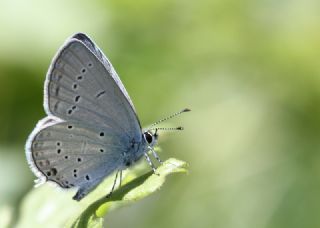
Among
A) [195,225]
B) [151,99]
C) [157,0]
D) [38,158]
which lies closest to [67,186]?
[38,158]

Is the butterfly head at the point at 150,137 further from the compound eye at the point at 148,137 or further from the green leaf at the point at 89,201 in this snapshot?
the green leaf at the point at 89,201

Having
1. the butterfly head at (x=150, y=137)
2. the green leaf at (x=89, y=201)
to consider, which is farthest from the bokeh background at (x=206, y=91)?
the green leaf at (x=89, y=201)

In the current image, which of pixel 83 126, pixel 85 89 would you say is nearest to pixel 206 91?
pixel 83 126

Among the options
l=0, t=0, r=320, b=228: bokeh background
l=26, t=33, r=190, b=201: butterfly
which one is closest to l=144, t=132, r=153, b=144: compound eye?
l=26, t=33, r=190, b=201: butterfly

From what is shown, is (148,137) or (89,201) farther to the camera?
(148,137)

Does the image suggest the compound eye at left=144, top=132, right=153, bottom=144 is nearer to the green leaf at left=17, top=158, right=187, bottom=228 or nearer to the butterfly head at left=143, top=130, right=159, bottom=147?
the butterfly head at left=143, top=130, right=159, bottom=147

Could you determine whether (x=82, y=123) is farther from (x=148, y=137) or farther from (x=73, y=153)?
(x=148, y=137)

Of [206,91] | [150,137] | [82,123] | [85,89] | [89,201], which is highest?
[85,89]

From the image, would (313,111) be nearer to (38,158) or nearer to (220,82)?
(220,82)
